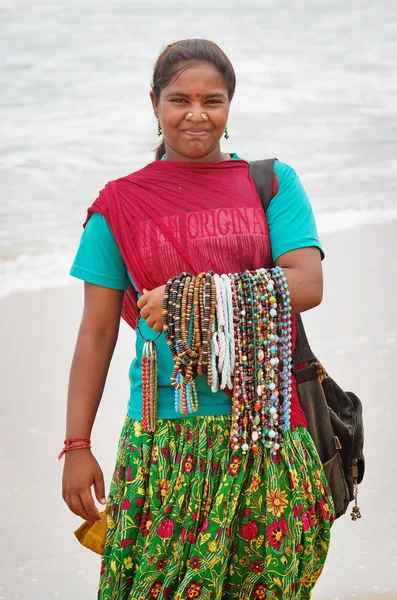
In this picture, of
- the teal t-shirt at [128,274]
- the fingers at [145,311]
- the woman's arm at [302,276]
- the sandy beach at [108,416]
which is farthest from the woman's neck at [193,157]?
the sandy beach at [108,416]

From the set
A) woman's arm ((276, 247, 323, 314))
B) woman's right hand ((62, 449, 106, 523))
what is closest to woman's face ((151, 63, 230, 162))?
woman's arm ((276, 247, 323, 314))

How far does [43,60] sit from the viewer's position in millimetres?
8750

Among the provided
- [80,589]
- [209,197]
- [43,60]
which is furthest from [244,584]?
[43,60]

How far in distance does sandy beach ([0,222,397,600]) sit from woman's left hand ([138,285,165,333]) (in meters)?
1.79

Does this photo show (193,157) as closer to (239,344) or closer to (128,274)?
(128,274)

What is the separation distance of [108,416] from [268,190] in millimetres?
2904

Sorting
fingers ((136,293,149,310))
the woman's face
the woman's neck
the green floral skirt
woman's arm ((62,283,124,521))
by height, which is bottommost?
the green floral skirt

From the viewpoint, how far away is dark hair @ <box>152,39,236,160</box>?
246 centimetres

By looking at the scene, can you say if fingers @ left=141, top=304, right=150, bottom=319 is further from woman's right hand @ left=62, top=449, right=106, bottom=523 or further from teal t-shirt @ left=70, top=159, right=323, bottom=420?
woman's right hand @ left=62, top=449, right=106, bottom=523

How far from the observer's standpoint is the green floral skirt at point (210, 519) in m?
2.35

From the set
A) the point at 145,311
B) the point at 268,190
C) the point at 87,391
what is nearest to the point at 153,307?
the point at 145,311

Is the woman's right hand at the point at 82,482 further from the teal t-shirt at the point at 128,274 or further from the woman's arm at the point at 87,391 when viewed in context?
the teal t-shirt at the point at 128,274

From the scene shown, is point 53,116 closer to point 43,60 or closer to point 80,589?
point 43,60

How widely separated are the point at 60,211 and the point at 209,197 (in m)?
5.04
